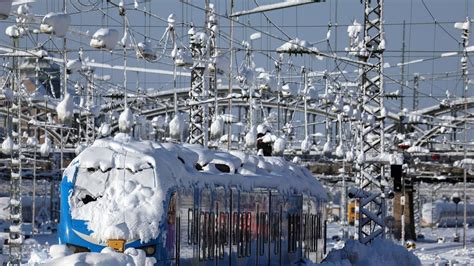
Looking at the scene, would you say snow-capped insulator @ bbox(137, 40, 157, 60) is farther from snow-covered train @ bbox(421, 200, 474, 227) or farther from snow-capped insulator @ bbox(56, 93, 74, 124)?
snow-covered train @ bbox(421, 200, 474, 227)

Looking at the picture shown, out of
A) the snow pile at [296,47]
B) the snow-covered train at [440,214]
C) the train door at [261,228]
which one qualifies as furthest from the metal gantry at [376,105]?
the snow-covered train at [440,214]

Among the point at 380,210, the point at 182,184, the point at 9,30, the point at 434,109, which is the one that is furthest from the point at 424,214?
the point at 182,184

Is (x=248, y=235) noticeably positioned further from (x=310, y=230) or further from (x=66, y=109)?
(x=310, y=230)

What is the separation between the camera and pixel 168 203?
26797mm

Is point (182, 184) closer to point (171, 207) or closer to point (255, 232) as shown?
point (171, 207)

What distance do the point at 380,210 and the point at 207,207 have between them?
17942 mm

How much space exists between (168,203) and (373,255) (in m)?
16.1

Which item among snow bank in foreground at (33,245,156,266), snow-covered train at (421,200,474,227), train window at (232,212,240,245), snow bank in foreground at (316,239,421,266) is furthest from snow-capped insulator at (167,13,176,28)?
snow-covered train at (421,200,474,227)

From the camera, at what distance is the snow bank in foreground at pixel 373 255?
1609 inches

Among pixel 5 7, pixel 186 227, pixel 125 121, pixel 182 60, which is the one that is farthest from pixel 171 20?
pixel 5 7

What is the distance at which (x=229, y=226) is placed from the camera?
31.2m

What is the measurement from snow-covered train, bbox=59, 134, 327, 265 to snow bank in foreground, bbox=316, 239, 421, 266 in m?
6.53

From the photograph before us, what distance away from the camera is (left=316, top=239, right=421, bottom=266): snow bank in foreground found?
40.9 meters

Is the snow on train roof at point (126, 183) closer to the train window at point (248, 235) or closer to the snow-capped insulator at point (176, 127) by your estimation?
the train window at point (248, 235)
